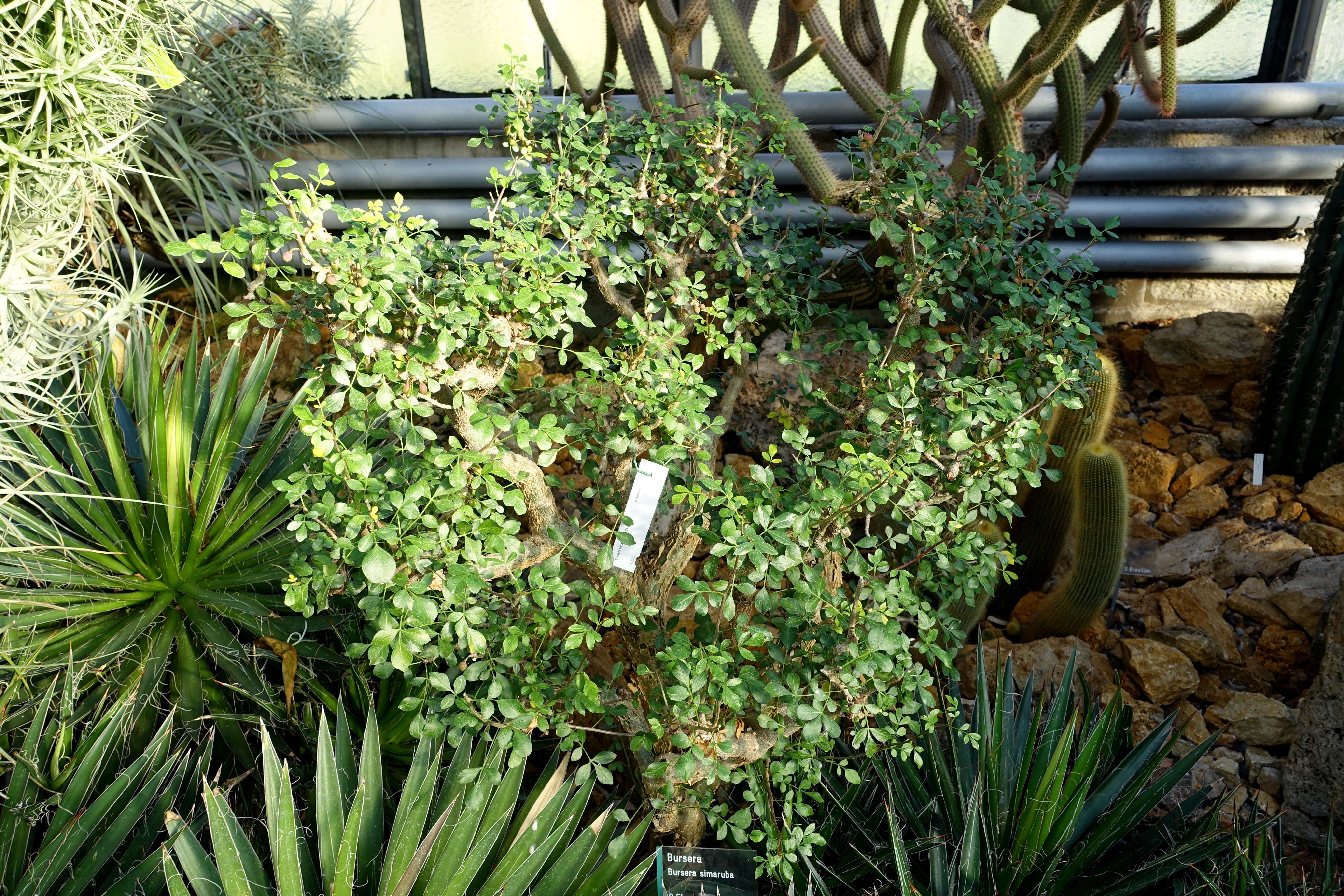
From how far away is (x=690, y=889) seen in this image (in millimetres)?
1689

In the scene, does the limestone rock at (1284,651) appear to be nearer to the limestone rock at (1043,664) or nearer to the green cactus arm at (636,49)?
the limestone rock at (1043,664)

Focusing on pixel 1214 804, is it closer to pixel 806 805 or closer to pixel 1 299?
pixel 806 805

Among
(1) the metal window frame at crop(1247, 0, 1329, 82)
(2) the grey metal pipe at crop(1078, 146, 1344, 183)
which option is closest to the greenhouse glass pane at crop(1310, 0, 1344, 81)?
(1) the metal window frame at crop(1247, 0, 1329, 82)

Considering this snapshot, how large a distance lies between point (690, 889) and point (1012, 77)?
203cm

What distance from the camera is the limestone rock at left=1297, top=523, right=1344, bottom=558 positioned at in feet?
9.64

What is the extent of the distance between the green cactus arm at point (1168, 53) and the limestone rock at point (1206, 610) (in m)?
1.45

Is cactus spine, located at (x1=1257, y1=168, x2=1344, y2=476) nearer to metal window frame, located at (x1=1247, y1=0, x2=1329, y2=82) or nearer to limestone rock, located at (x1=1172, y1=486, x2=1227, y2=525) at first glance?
limestone rock, located at (x1=1172, y1=486, x2=1227, y2=525)

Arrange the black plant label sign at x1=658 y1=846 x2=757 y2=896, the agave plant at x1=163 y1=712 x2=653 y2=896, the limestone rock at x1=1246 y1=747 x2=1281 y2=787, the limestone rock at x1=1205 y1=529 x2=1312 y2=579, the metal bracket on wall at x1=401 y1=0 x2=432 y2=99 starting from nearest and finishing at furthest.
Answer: the agave plant at x1=163 y1=712 x2=653 y2=896 < the black plant label sign at x1=658 y1=846 x2=757 y2=896 < the limestone rock at x1=1246 y1=747 x2=1281 y2=787 < the limestone rock at x1=1205 y1=529 x2=1312 y2=579 < the metal bracket on wall at x1=401 y1=0 x2=432 y2=99

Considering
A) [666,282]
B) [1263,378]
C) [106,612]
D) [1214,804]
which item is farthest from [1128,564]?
[106,612]

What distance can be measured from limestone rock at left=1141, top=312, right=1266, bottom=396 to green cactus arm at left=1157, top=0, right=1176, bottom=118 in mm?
1544

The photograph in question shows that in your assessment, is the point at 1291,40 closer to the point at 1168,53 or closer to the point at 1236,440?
the point at 1236,440

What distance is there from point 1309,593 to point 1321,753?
700 mm

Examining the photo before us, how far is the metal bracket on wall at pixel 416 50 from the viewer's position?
4.38 metres

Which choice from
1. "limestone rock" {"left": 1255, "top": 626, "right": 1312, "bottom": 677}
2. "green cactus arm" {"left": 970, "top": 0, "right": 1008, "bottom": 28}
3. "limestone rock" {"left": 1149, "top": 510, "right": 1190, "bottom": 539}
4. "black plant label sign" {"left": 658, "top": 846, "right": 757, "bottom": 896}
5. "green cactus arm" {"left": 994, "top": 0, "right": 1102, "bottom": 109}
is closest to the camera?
"black plant label sign" {"left": 658, "top": 846, "right": 757, "bottom": 896}
